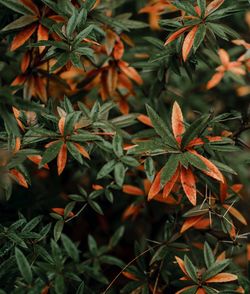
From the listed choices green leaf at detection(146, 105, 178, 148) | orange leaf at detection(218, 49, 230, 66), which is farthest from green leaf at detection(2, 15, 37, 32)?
orange leaf at detection(218, 49, 230, 66)

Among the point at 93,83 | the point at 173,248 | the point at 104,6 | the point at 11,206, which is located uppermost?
the point at 104,6

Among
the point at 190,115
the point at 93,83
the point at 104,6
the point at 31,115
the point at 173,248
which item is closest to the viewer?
the point at 31,115

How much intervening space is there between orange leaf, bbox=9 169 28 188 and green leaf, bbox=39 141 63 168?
0.14 m

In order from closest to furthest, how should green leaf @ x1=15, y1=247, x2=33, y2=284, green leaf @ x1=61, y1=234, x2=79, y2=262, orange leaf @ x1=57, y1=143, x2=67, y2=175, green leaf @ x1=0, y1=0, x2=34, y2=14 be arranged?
green leaf @ x1=15, y1=247, x2=33, y2=284, orange leaf @ x1=57, y1=143, x2=67, y2=175, green leaf @ x1=0, y1=0, x2=34, y2=14, green leaf @ x1=61, y1=234, x2=79, y2=262

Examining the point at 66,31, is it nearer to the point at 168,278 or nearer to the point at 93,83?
the point at 93,83

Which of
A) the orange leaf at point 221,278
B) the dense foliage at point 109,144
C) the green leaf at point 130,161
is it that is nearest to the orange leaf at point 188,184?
the dense foliage at point 109,144

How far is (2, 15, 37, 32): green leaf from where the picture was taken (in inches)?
53.3

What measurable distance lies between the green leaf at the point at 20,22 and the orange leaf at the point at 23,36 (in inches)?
1.3

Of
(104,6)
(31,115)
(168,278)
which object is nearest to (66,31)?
(31,115)

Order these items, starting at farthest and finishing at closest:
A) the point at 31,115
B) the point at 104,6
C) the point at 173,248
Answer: the point at 104,6 < the point at 173,248 < the point at 31,115

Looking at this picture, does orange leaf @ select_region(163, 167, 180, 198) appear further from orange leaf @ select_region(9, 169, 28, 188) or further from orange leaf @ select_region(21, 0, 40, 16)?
orange leaf @ select_region(21, 0, 40, 16)

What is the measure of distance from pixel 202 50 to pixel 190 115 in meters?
0.57

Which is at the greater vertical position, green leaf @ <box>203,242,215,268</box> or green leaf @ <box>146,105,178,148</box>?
green leaf @ <box>146,105,178,148</box>

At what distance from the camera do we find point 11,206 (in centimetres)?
167
